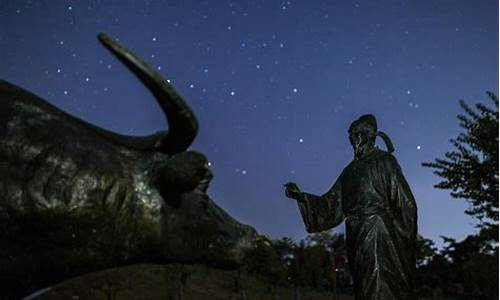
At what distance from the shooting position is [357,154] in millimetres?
4863

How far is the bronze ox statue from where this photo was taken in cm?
207

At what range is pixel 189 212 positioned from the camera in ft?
7.34

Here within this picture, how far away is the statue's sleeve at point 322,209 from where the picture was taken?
189 inches

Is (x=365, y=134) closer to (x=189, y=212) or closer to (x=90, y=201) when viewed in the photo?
(x=189, y=212)

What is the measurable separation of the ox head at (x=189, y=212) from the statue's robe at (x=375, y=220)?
2.28 meters

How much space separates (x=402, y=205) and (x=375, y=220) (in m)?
0.26

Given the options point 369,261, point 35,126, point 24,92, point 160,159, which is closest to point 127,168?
point 160,159

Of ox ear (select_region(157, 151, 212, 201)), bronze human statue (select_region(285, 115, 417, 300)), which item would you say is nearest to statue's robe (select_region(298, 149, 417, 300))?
bronze human statue (select_region(285, 115, 417, 300))

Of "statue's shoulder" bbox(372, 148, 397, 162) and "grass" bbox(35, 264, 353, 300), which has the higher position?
"grass" bbox(35, 264, 353, 300)

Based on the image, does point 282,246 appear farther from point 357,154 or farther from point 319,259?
point 357,154

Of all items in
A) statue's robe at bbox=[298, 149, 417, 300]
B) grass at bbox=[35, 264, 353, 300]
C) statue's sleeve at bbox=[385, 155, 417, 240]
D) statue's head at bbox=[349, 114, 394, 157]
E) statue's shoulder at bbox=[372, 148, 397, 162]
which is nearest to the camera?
statue's robe at bbox=[298, 149, 417, 300]

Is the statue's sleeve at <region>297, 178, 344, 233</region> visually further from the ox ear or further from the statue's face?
the ox ear

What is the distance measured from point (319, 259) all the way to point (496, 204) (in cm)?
2668

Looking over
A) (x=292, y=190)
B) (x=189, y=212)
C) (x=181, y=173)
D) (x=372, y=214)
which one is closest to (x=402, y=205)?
(x=372, y=214)
